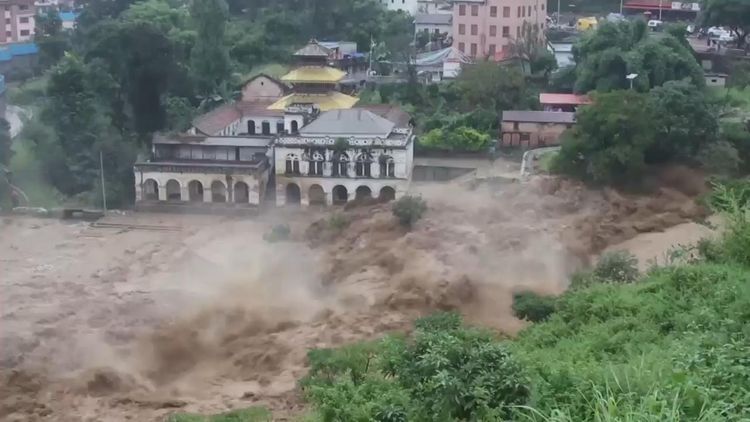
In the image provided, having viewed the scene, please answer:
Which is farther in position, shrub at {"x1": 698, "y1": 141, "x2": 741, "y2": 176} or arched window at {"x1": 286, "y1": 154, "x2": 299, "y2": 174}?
arched window at {"x1": 286, "y1": 154, "x2": 299, "y2": 174}

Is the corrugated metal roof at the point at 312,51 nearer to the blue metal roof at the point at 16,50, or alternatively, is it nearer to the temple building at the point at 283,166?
the temple building at the point at 283,166

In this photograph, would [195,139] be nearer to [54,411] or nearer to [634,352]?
[54,411]

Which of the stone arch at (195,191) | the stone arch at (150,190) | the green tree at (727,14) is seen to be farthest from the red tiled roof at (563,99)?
the stone arch at (150,190)

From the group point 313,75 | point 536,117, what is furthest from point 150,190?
point 536,117

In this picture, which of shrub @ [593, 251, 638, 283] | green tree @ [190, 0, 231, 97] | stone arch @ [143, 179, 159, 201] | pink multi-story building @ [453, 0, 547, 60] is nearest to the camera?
shrub @ [593, 251, 638, 283]

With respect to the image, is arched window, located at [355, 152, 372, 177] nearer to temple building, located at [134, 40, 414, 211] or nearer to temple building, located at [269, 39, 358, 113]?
temple building, located at [134, 40, 414, 211]

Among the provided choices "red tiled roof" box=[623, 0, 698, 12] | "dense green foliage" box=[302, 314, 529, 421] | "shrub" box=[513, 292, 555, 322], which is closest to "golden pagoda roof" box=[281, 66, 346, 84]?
"shrub" box=[513, 292, 555, 322]

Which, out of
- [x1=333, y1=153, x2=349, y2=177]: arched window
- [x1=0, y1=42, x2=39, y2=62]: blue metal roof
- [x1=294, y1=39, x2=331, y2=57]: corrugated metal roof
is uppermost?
[x1=294, y1=39, x2=331, y2=57]: corrugated metal roof

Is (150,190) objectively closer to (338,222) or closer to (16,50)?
(338,222)
